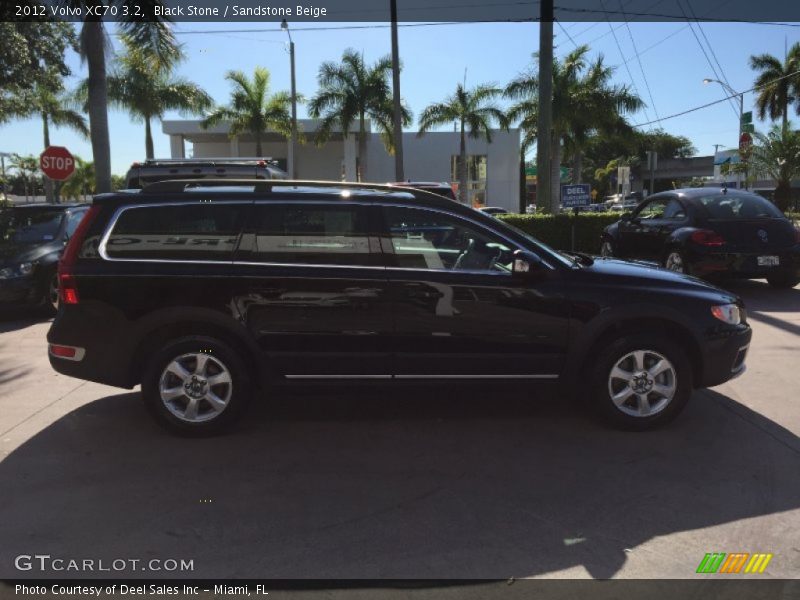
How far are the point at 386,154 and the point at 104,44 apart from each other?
23.2m

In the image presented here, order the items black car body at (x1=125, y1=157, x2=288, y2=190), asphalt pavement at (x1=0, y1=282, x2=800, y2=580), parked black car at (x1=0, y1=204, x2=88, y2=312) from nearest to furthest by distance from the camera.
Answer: asphalt pavement at (x1=0, y1=282, x2=800, y2=580) → parked black car at (x1=0, y1=204, x2=88, y2=312) → black car body at (x1=125, y1=157, x2=288, y2=190)

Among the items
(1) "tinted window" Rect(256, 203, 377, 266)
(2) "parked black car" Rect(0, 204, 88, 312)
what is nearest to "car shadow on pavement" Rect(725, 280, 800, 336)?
(1) "tinted window" Rect(256, 203, 377, 266)

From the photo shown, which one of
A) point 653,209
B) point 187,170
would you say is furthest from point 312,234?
point 653,209

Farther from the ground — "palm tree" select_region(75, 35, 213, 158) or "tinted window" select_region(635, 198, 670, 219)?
"palm tree" select_region(75, 35, 213, 158)

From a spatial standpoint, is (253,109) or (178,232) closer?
(178,232)

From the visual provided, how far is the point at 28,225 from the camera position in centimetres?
976

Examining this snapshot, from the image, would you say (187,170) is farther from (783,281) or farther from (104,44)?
(783,281)

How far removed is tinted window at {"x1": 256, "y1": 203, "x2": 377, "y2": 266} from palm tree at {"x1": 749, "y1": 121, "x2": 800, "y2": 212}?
2470 cm

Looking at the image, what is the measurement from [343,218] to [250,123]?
3152cm

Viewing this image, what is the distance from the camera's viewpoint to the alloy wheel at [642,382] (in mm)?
4492

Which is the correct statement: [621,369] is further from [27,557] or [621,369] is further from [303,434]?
[27,557]

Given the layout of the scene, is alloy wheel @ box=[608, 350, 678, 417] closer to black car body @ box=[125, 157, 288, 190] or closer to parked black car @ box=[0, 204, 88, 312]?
black car body @ box=[125, 157, 288, 190]

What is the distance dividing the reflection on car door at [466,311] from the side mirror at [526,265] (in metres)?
0.07

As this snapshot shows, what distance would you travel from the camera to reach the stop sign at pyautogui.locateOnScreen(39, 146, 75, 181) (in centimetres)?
1466
